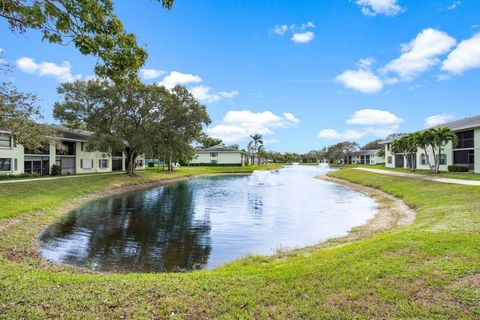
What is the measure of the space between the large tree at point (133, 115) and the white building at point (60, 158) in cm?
354

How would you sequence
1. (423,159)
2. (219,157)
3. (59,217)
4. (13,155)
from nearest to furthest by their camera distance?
A: 1. (59,217)
2. (13,155)
3. (423,159)
4. (219,157)

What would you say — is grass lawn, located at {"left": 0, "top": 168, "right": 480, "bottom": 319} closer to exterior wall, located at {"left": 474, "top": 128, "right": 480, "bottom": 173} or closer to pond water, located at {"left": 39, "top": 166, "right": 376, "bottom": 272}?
pond water, located at {"left": 39, "top": 166, "right": 376, "bottom": 272}

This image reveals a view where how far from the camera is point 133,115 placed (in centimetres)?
4266

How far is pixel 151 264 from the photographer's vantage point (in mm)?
10750

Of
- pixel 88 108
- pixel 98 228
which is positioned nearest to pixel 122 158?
pixel 88 108

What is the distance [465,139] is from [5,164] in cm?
5223

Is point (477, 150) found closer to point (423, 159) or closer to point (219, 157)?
point (423, 159)

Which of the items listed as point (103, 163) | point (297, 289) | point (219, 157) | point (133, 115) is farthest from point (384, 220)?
point (219, 157)

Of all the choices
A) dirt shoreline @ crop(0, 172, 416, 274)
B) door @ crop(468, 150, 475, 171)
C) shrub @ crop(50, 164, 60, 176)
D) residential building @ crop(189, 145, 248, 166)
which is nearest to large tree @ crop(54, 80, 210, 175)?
shrub @ crop(50, 164, 60, 176)

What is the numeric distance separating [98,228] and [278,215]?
399 inches

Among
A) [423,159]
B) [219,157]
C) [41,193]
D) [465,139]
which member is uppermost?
[465,139]

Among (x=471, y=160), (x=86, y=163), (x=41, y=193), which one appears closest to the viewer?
(x=41, y=193)

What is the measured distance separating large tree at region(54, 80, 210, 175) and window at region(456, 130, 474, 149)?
32.3 meters

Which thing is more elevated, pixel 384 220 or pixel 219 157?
pixel 219 157
